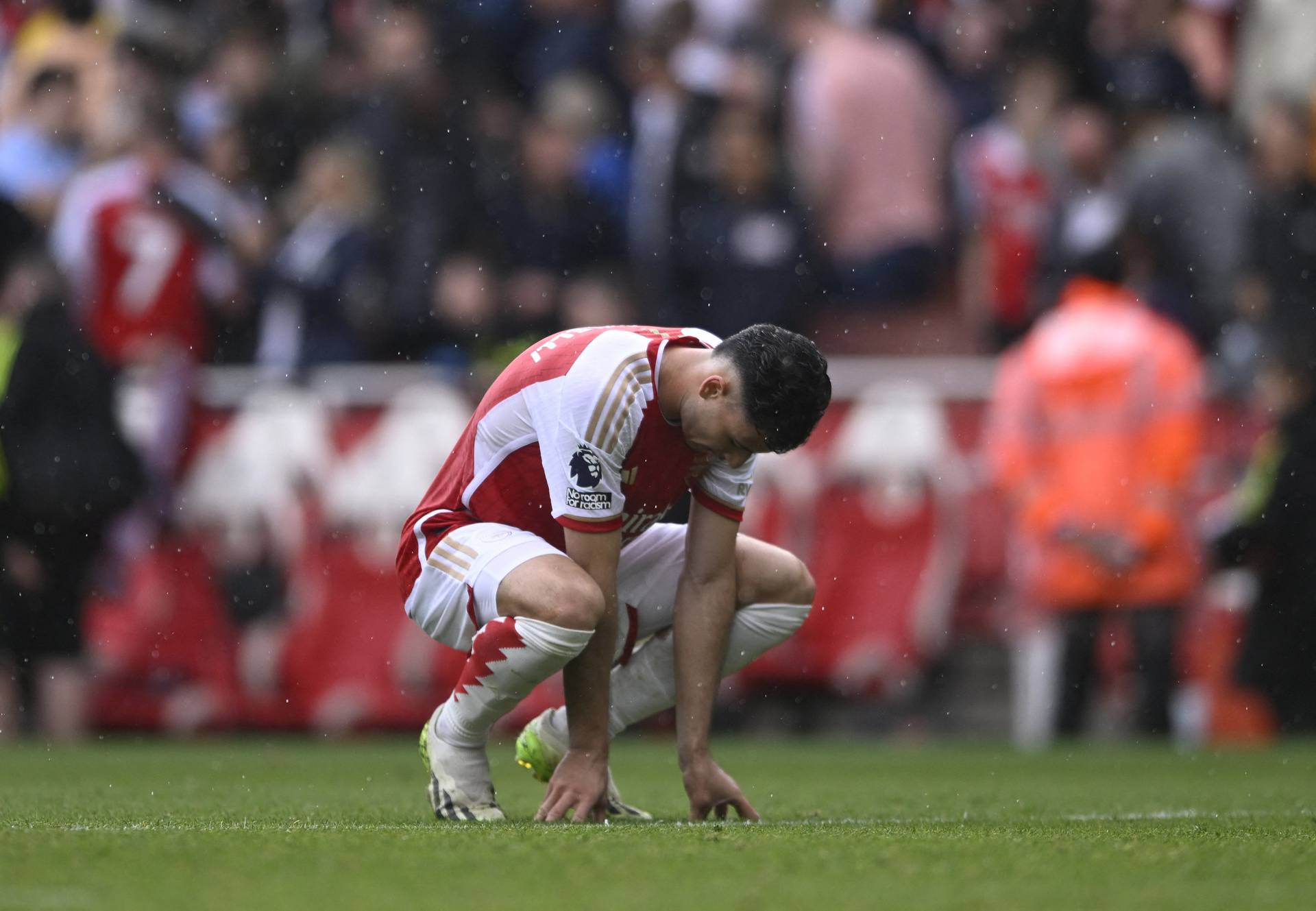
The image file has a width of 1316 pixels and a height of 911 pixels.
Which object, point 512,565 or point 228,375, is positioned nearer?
point 512,565

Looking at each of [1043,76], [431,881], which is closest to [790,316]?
[1043,76]

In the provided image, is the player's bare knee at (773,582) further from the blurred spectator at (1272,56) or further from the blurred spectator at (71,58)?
the blurred spectator at (71,58)

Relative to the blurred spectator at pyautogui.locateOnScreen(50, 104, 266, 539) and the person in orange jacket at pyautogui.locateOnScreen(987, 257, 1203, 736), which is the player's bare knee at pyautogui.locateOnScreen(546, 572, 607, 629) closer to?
the person in orange jacket at pyautogui.locateOnScreen(987, 257, 1203, 736)

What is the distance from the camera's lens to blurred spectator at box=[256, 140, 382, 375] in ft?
40.6

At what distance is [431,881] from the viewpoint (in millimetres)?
4070

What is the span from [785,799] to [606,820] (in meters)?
1.35

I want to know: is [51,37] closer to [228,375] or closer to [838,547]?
[228,375]

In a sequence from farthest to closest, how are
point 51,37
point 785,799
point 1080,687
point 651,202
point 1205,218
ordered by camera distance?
1. point 51,37
2. point 651,202
3. point 1205,218
4. point 1080,687
5. point 785,799

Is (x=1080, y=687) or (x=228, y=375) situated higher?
(x=228, y=375)

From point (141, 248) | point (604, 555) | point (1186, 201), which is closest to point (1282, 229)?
point (1186, 201)

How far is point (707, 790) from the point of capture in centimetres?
562

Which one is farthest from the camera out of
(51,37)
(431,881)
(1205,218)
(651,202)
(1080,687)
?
(51,37)

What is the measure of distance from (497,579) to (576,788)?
0.58 meters

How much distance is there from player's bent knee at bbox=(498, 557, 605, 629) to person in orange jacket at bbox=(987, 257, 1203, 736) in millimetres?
5514
